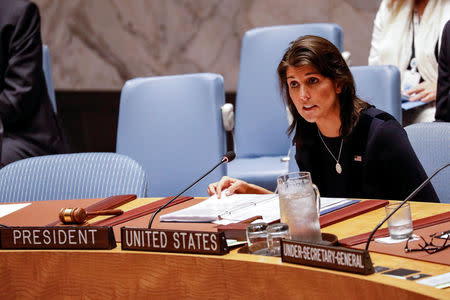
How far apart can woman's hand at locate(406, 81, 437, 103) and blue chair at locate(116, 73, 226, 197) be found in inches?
38.4

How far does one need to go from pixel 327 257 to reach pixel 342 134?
37.7 inches

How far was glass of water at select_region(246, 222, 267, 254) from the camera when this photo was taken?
1.21 metres

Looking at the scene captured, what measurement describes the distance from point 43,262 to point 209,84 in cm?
137

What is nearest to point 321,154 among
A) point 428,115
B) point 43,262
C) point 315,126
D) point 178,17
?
point 315,126

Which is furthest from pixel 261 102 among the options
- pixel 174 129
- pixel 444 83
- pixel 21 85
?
pixel 21 85

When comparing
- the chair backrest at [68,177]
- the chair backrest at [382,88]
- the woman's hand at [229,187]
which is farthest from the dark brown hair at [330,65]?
the chair backrest at [68,177]

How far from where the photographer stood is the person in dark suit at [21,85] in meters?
2.85

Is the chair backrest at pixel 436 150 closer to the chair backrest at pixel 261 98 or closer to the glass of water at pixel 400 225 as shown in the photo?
the glass of water at pixel 400 225

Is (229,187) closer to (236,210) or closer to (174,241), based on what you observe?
(236,210)

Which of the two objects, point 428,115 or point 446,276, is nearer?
point 446,276

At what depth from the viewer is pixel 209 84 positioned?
2.61 meters

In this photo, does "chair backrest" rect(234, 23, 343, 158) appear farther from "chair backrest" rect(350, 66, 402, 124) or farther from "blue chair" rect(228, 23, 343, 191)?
"chair backrest" rect(350, 66, 402, 124)

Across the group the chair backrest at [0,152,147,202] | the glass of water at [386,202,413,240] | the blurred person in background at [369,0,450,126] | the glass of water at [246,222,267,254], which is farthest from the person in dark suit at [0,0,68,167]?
the glass of water at [386,202,413,240]

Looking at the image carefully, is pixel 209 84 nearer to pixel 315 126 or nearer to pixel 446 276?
pixel 315 126
